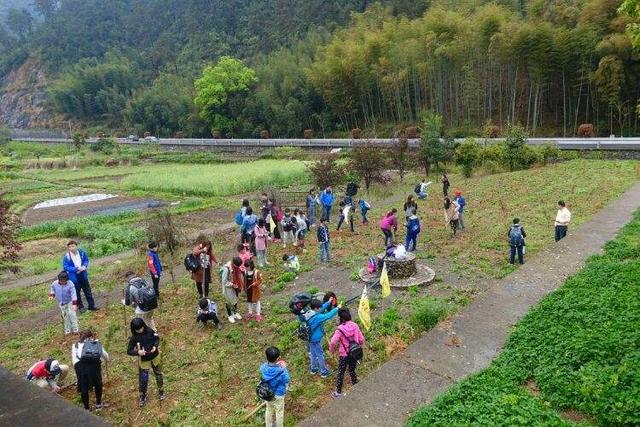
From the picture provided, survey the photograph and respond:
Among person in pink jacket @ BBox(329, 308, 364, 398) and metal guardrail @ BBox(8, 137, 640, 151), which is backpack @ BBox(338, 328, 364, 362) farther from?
metal guardrail @ BBox(8, 137, 640, 151)

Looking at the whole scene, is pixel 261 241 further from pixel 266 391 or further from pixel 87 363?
pixel 266 391

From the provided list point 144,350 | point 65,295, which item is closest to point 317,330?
point 144,350

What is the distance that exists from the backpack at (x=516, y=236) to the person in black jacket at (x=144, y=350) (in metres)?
7.38

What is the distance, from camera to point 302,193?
22578 millimetres

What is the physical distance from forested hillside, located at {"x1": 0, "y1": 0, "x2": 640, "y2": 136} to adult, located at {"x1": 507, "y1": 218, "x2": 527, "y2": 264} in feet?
66.0

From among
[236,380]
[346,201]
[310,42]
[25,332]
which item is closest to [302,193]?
[346,201]

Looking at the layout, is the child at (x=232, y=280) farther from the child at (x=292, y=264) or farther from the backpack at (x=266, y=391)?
the backpack at (x=266, y=391)

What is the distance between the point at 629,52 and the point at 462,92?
12.6m

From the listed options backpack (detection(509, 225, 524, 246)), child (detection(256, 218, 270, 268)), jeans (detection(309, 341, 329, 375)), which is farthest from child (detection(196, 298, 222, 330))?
backpack (detection(509, 225, 524, 246))

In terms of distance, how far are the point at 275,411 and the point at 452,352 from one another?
2672 mm

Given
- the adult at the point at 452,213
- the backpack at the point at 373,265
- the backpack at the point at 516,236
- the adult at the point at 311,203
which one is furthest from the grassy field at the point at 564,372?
the adult at the point at 311,203

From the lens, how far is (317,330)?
245 inches

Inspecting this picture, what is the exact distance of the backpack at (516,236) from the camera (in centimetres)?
978

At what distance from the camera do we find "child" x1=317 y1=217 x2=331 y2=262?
1127cm
